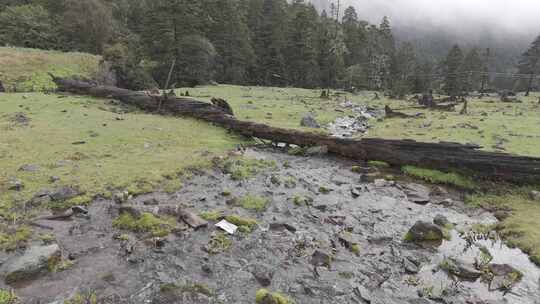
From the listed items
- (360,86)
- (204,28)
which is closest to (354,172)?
(204,28)

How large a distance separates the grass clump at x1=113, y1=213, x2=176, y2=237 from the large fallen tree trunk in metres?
10.3

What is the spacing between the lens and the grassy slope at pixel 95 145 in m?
9.93

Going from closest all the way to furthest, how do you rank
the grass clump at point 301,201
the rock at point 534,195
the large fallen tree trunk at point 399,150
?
1. the grass clump at point 301,201
2. the rock at point 534,195
3. the large fallen tree trunk at point 399,150

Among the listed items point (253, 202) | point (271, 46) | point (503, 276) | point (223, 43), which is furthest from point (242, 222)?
point (271, 46)

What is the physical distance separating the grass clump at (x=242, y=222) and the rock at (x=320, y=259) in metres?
1.93

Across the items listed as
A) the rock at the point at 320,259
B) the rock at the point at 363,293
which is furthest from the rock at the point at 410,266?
the rock at the point at 320,259

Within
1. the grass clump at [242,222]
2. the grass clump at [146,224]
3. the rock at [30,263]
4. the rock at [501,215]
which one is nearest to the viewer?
the rock at [30,263]

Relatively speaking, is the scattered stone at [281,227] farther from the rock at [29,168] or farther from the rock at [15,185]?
the rock at [29,168]

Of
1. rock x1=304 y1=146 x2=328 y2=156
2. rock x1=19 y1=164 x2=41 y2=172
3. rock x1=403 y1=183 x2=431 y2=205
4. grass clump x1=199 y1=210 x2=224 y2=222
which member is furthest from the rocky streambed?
rock x1=304 y1=146 x2=328 y2=156

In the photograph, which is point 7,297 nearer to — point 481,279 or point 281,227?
point 281,227

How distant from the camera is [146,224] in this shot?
764 centimetres

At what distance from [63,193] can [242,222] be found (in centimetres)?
530

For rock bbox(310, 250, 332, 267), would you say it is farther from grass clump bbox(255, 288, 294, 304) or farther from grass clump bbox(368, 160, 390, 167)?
grass clump bbox(368, 160, 390, 167)

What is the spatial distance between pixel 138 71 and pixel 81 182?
108 ft
